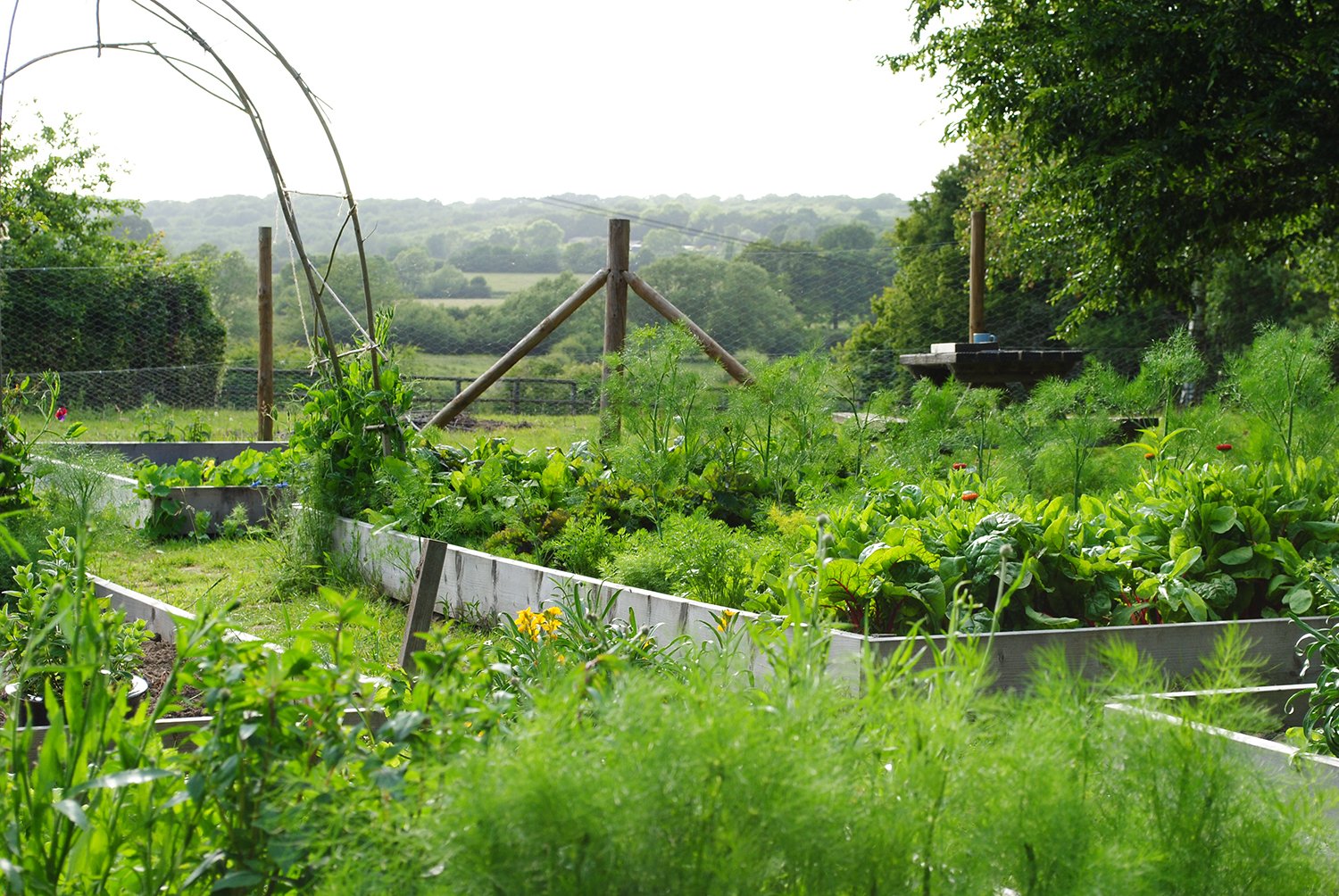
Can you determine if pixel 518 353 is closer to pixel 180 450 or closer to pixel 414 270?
pixel 180 450

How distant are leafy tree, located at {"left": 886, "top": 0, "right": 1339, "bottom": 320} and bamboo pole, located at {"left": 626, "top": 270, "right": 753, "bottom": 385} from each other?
567 cm

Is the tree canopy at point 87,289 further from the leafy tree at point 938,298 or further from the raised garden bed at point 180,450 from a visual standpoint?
the leafy tree at point 938,298

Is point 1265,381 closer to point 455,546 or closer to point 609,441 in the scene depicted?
point 609,441

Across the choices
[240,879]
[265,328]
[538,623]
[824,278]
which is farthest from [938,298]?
[240,879]

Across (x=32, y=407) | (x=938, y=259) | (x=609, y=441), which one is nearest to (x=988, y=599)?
(x=609, y=441)

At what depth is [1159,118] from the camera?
1086cm

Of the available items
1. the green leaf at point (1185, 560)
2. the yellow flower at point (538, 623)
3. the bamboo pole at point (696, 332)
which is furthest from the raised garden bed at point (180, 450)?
the green leaf at point (1185, 560)

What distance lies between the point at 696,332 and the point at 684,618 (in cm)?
307

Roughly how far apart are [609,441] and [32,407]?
9841 mm

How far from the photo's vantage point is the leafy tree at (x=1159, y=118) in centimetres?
995

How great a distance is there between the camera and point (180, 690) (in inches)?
126

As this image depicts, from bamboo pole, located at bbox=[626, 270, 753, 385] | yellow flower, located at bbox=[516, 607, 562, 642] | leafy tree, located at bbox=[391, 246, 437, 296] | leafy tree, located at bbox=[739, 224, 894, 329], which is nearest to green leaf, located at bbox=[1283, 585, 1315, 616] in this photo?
yellow flower, located at bbox=[516, 607, 562, 642]

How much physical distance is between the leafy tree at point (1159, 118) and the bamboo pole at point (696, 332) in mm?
5673

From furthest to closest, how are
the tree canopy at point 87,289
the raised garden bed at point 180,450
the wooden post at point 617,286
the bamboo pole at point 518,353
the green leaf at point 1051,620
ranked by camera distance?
the tree canopy at point 87,289, the raised garden bed at point 180,450, the wooden post at point 617,286, the bamboo pole at point 518,353, the green leaf at point 1051,620
